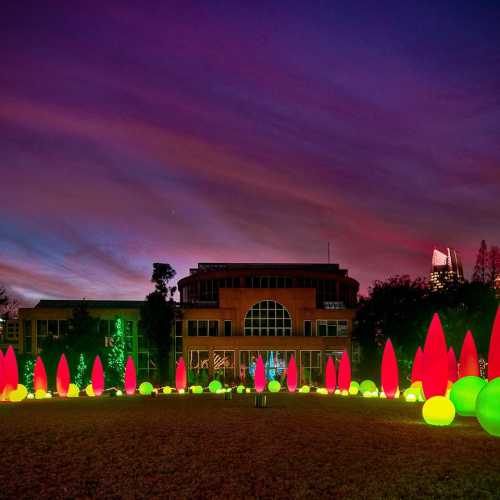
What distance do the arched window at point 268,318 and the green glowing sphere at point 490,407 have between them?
149 feet

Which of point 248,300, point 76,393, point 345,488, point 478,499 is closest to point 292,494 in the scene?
point 345,488


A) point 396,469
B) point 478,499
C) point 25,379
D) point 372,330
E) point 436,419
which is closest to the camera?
point 478,499

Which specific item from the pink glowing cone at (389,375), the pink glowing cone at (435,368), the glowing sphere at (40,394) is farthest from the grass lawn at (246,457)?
the glowing sphere at (40,394)

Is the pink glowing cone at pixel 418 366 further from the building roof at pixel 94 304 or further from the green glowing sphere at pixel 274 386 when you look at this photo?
the building roof at pixel 94 304

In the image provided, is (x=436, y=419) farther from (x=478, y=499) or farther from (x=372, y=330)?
(x=372, y=330)

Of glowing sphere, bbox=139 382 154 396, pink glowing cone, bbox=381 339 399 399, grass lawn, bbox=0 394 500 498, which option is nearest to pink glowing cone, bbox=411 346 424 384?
pink glowing cone, bbox=381 339 399 399

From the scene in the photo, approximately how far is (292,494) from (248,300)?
51193mm

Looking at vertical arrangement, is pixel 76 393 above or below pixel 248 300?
below

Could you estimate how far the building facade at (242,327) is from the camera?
194 feet

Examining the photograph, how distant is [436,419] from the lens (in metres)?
19.5

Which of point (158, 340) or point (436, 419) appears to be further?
point (158, 340)

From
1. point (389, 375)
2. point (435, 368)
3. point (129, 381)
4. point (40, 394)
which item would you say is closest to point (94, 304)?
point (129, 381)

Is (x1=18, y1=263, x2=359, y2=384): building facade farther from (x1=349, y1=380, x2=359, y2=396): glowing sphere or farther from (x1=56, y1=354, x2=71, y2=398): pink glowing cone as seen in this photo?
(x1=56, y1=354, x2=71, y2=398): pink glowing cone

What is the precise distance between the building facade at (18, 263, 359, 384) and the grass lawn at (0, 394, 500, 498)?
35.7m
